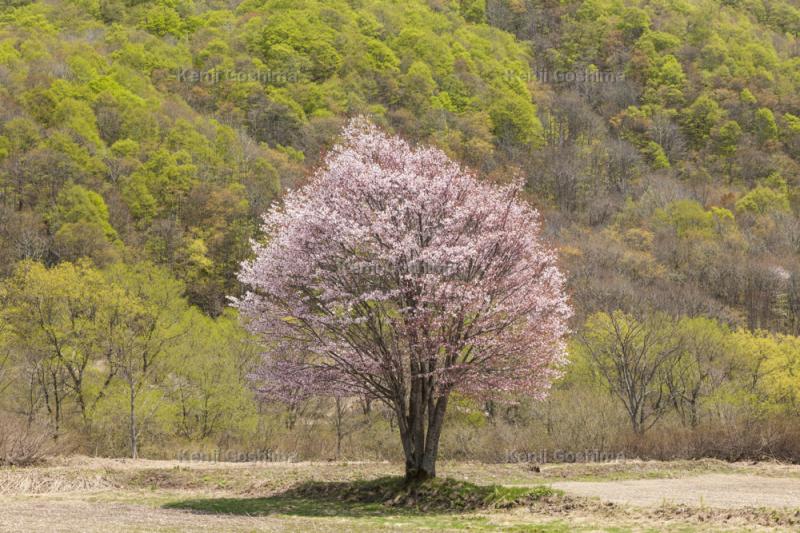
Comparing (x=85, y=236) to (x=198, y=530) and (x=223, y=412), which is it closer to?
(x=223, y=412)

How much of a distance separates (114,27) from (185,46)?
1495 centimetres

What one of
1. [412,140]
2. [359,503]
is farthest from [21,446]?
[412,140]

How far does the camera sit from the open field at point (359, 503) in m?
18.6

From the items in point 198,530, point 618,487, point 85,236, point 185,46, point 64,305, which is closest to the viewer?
point 198,530

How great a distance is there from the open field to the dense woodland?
325 centimetres

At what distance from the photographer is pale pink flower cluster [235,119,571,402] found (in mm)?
22906

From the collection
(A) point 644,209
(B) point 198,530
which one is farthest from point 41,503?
(A) point 644,209

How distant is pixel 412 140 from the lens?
109188 mm

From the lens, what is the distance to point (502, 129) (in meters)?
136

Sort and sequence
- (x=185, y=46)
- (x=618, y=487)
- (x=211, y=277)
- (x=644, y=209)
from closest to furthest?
(x=618, y=487) → (x=211, y=277) → (x=644, y=209) → (x=185, y=46)

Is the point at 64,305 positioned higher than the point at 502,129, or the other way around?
the point at 502,129

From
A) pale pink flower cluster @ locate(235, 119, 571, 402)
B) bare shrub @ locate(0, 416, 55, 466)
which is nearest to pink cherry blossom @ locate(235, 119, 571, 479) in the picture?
pale pink flower cluster @ locate(235, 119, 571, 402)

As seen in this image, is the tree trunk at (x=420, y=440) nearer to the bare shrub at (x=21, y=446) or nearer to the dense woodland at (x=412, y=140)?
the dense woodland at (x=412, y=140)

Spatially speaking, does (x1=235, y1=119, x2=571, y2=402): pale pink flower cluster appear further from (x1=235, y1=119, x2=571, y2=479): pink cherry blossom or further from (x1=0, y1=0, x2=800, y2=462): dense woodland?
(x1=0, y1=0, x2=800, y2=462): dense woodland
